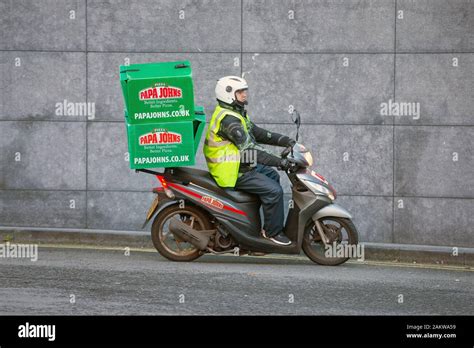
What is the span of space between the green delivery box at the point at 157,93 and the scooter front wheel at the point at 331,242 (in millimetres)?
1864

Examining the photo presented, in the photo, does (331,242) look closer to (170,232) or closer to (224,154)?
(224,154)

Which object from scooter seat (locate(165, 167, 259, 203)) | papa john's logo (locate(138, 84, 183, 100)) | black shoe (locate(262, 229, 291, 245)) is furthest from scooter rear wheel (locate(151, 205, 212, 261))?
papa john's logo (locate(138, 84, 183, 100))

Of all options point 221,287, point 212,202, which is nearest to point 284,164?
point 212,202

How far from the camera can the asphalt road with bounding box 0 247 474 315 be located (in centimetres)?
896

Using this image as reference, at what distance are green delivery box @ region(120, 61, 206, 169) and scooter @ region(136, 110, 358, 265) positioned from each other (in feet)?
0.95

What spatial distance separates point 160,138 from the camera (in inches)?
450

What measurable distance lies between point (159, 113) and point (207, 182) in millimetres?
931

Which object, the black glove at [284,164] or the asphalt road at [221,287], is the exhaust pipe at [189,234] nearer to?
the asphalt road at [221,287]

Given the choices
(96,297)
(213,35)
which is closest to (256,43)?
(213,35)

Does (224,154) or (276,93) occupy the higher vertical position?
(276,93)

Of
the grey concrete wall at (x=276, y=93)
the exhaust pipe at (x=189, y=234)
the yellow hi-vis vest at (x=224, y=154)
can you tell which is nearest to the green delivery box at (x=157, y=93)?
the yellow hi-vis vest at (x=224, y=154)

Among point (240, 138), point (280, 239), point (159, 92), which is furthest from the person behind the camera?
point (280, 239)
